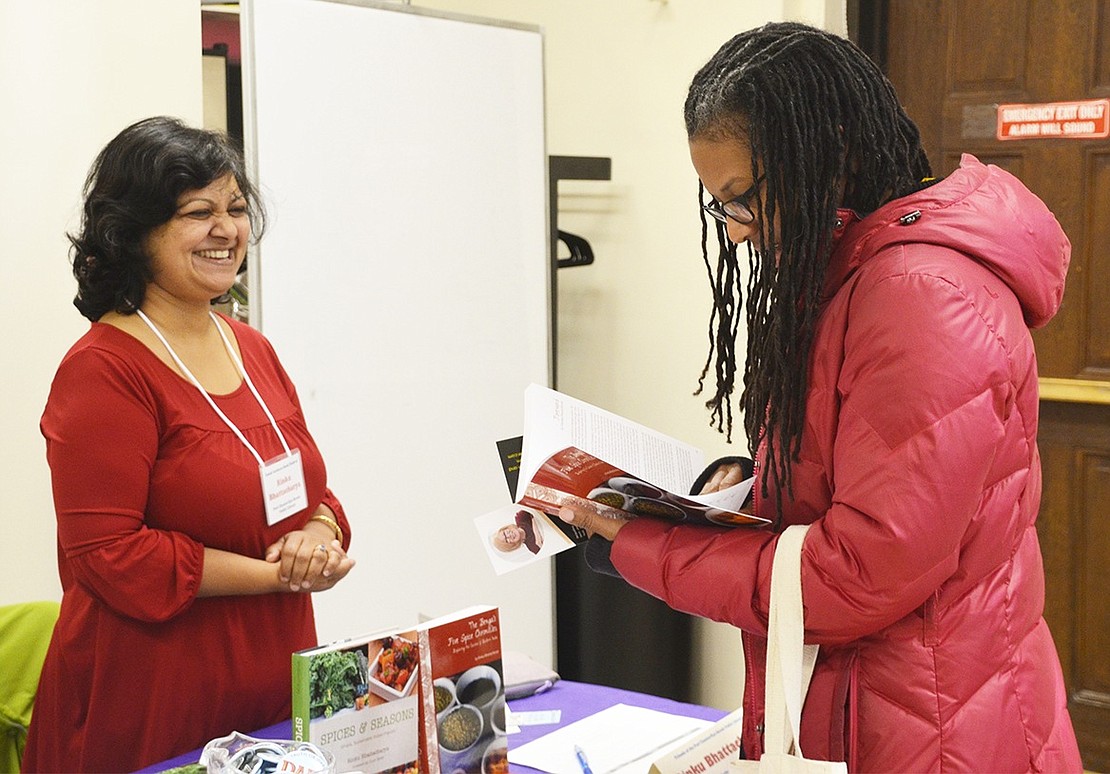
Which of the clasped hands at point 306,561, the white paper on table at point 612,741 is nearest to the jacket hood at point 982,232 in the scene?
the white paper on table at point 612,741

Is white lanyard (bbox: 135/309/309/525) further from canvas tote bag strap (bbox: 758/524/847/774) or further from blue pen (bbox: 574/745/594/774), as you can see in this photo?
canvas tote bag strap (bbox: 758/524/847/774)

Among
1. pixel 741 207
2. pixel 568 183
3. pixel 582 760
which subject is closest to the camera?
pixel 741 207

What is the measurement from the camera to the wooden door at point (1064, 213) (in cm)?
312

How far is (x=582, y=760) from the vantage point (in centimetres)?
165

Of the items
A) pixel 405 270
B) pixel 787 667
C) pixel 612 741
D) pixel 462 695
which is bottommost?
pixel 612 741

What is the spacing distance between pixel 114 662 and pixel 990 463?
4.48ft

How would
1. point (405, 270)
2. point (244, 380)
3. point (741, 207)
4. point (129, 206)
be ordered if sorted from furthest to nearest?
point (405, 270) < point (244, 380) < point (129, 206) < point (741, 207)

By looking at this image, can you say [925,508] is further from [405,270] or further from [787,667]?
[405,270]

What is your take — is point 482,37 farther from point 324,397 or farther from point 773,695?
point 773,695

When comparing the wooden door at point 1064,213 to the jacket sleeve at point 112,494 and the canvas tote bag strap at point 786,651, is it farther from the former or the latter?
the jacket sleeve at point 112,494

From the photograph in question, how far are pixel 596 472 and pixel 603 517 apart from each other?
0.13m

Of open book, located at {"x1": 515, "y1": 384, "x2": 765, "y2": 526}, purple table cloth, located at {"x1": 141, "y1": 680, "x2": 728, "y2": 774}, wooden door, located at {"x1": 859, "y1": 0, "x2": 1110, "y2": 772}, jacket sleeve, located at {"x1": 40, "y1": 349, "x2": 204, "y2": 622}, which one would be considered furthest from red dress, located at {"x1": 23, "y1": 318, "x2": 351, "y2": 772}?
wooden door, located at {"x1": 859, "y1": 0, "x2": 1110, "y2": 772}

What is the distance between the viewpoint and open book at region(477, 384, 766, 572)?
1.31 m

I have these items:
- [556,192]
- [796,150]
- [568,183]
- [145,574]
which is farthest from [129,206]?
[568,183]
